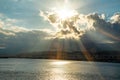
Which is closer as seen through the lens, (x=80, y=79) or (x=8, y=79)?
(x=8, y=79)

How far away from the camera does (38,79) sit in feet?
330

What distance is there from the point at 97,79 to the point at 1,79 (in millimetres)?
33414

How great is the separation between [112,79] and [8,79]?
36.5 meters

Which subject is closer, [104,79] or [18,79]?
[18,79]

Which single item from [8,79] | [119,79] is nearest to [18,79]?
[8,79]

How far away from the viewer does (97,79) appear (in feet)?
344

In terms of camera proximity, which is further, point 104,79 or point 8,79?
point 104,79

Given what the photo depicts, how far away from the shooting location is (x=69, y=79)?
4033 inches

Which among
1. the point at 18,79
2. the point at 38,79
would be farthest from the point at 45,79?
the point at 18,79

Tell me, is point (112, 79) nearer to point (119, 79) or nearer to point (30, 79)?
point (119, 79)

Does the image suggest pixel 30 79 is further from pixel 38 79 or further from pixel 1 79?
pixel 1 79

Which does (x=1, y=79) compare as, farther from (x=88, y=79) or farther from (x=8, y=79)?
(x=88, y=79)

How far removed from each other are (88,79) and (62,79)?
9.01 metres

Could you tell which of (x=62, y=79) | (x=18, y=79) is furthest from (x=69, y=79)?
(x=18, y=79)
